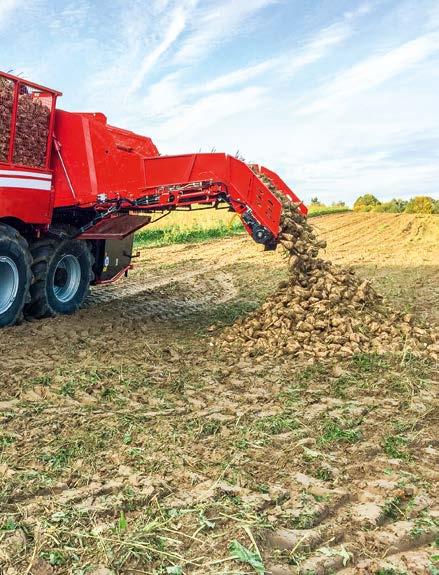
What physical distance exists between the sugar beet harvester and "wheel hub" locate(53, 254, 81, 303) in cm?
1

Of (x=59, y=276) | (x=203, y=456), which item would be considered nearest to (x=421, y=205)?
(x=59, y=276)

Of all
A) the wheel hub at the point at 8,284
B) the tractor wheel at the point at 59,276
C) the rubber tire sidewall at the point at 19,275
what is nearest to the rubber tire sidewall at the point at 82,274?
the tractor wheel at the point at 59,276

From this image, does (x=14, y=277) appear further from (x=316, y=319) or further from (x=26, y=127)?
(x=316, y=319)

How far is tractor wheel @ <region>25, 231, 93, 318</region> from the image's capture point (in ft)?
27.1

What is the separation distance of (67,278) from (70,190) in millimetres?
1359

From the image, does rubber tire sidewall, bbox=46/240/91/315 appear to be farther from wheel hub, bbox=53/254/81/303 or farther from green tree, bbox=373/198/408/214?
green tree, bbox=373/198/408/214

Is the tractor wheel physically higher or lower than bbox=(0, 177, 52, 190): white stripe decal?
lower

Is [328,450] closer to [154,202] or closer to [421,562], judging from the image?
[421,562]

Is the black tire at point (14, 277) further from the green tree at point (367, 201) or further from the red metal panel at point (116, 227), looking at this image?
the green tree at point (367, 201)

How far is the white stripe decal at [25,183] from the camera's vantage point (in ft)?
24.5

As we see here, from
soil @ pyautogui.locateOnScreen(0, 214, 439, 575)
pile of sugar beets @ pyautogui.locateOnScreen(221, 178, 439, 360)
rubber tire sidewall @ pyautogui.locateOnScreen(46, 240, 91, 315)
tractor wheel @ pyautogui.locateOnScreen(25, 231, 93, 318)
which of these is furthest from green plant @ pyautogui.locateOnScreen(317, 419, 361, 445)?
rubber tire sidewall @ pyautogui.locateOnScreen(46, 240, 91, 315)

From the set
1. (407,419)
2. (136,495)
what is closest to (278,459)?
(136,495)

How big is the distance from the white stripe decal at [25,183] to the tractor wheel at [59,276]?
2.36 ft

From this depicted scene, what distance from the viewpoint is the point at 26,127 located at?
306 inches
